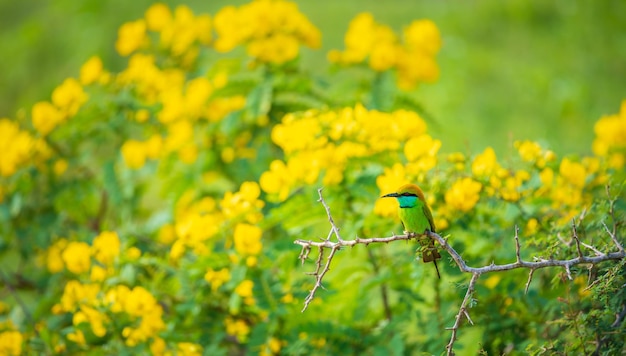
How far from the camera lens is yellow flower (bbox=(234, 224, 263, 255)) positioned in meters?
2.39

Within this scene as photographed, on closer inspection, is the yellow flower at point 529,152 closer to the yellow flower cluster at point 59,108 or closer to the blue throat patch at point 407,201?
the blue throat patch at point 407,201

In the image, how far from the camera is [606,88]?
6.13m

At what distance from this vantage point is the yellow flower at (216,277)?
2.52 metres

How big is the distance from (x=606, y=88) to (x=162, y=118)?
14.6 feet

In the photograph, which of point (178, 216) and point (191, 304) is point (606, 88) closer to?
point (178, 216)

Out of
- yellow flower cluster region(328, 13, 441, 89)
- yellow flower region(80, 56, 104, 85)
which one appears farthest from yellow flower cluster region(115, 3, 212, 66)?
yellow flower cluster region(328, 13, 441, 89)

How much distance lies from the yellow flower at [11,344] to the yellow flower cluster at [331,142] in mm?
1138

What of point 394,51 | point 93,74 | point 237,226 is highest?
point 93,74

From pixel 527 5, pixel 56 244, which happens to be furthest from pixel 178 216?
pixel 527 5

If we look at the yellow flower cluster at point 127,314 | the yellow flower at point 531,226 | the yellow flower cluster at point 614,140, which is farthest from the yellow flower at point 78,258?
the yellow flower cluster at point 614,140

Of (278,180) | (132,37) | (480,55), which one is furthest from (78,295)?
(480,55)

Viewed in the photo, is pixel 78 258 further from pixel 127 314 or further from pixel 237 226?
pixel 237 226

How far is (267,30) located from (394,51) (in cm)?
61

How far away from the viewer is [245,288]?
2.42 m
